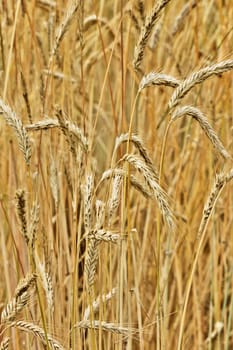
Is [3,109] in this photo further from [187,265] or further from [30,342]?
[187,265]

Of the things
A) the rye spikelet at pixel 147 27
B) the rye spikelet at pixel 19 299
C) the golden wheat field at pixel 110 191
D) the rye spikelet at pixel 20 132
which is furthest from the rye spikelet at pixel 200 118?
the rye spikelet at pixel 19 299

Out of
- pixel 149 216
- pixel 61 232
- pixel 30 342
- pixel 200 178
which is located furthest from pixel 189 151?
pixel 30 342

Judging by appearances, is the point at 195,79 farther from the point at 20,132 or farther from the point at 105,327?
the point at 105,327

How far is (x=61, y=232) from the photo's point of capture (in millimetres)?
1740

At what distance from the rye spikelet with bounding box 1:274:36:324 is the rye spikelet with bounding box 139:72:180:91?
0.33 metres

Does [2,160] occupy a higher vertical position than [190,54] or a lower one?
lower

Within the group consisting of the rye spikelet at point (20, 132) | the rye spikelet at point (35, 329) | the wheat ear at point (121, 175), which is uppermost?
the rye spikelet at point (20, 132)

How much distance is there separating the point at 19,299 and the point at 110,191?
0.86 feet

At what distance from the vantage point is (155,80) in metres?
1.22

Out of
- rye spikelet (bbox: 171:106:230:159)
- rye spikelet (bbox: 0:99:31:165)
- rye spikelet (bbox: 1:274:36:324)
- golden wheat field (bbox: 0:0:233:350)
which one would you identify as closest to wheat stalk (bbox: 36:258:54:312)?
golden wheat field (bbox: 0:0:233:350)

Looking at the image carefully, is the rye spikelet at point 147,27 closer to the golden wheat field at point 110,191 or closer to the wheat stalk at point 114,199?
the golden wheat field at point 110,191

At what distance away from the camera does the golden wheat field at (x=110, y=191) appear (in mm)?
1205

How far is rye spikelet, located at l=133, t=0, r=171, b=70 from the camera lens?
3.98 feet

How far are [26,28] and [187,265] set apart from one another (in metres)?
0.73
